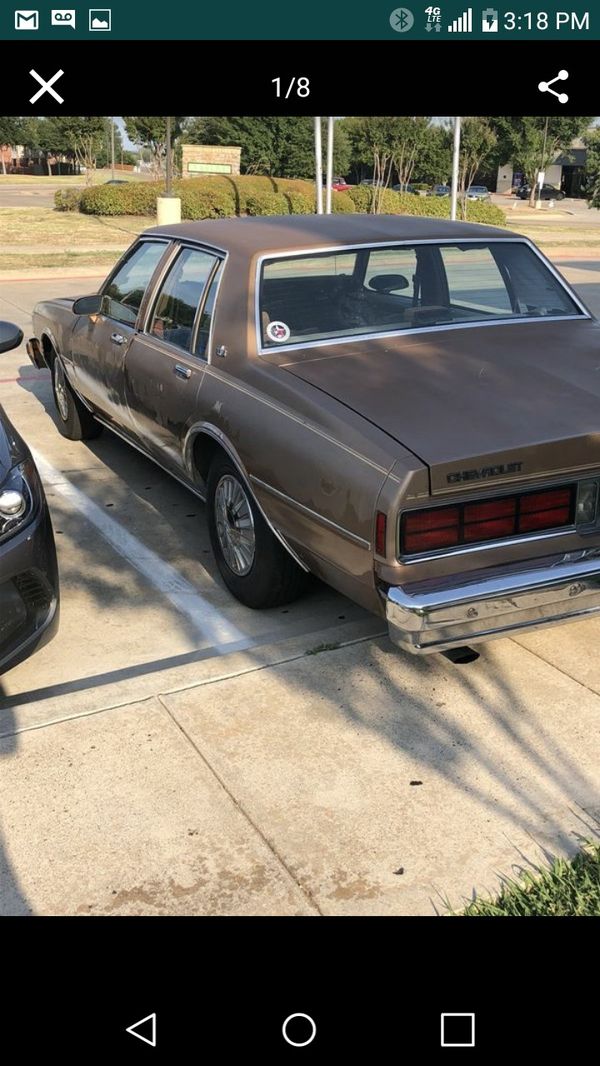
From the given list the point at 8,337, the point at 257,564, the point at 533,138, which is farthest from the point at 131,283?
the point at 533,138

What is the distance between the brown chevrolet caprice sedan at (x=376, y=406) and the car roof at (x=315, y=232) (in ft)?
0.05

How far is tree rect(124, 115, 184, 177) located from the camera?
4741 cm

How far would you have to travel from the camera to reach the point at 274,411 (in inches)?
154

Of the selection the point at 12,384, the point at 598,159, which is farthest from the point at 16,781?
the point at 598,159

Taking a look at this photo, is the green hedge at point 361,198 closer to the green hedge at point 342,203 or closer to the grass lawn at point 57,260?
the green hedge at point 342,203

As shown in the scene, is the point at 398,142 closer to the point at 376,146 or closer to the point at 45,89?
the point at 376,146

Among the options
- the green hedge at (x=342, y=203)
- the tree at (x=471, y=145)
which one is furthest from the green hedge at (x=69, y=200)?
the tree at (x=471, y=145)

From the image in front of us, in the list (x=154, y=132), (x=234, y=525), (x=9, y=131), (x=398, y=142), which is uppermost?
(x=9, y=131)

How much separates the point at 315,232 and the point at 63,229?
25.2 metres

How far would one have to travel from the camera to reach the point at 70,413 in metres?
7.11
